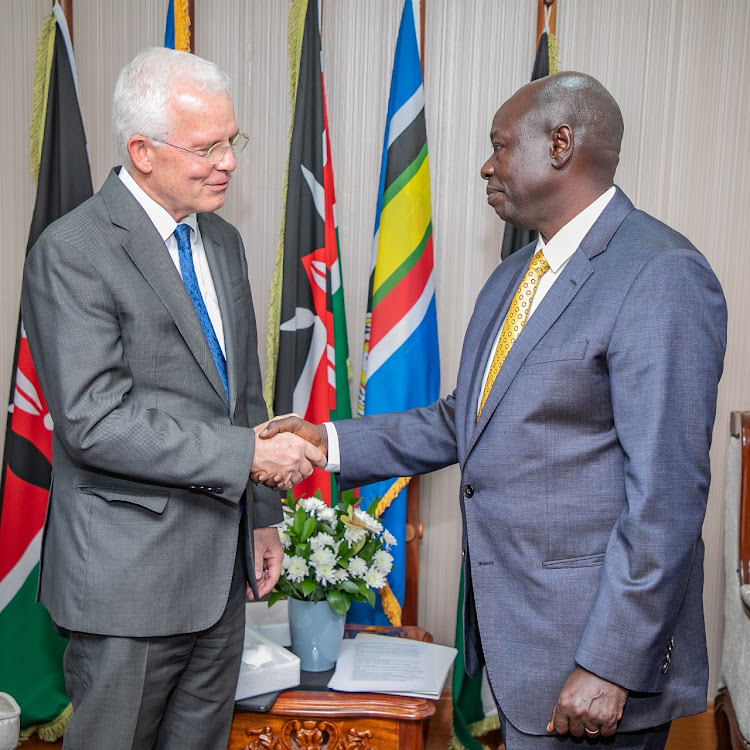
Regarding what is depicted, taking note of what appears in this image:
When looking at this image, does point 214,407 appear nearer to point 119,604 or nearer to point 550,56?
point 119,604

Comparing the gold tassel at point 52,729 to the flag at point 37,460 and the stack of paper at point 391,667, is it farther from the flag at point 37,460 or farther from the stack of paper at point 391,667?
the stack of paper at point 391,667

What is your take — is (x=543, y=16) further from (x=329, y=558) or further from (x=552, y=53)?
(x=329, y=558)

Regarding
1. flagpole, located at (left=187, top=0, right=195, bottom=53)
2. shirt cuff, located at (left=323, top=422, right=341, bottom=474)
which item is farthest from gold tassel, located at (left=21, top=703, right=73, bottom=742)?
flagpole, located at (left=187, top=0, right=195, bottom=53)

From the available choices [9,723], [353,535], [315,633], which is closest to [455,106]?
[353,535]

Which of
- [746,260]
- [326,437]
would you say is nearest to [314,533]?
[326,437]

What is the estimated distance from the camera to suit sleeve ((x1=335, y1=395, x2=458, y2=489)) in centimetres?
194

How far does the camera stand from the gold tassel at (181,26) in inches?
102

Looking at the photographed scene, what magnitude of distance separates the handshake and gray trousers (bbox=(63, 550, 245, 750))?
23 cm

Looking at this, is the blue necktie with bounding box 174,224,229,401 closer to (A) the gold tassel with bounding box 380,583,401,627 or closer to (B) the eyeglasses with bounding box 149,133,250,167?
(B) the eyeglasses with bounding box 149,133,250,167

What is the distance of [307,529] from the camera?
2281 millimetres

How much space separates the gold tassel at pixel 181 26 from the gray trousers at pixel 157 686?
163 centimetres

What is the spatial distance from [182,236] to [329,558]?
0.96 m

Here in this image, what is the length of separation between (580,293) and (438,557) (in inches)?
72.9

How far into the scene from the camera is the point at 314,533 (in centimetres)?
230
